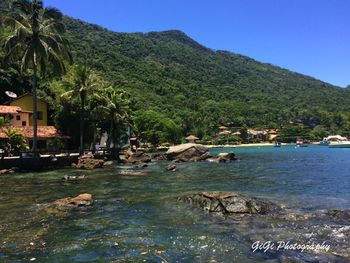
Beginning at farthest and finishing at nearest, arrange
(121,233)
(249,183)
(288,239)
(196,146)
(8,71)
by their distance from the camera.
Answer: (8,71) < (196,146) < (249,183) < (121,233) < (288,239)

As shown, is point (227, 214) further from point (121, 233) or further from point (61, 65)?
point (61, 65)

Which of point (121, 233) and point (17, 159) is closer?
point (121, 233)

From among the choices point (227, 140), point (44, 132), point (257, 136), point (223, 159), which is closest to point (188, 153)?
point (223, 159)

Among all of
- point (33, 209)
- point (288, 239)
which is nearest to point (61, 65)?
point (33, 209)

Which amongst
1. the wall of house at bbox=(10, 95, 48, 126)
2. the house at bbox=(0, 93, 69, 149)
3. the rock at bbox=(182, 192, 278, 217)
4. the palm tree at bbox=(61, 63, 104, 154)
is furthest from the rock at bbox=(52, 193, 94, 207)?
the wall of house at bbox=(10, 95, 48, 126)

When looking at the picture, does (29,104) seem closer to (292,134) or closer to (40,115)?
(40,115)

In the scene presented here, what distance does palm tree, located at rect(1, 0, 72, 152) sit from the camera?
174 feet

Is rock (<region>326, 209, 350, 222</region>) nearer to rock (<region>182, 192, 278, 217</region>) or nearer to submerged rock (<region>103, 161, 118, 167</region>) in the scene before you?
rock (<region>182, 192, 278, 217</region>)

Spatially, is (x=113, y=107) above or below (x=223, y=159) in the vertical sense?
above

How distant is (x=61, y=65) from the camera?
55781mm

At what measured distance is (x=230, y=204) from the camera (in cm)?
2028

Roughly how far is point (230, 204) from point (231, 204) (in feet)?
0.16

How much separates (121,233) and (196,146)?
5557 centimetres

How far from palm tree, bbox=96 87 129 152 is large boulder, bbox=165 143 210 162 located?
1104 cm
